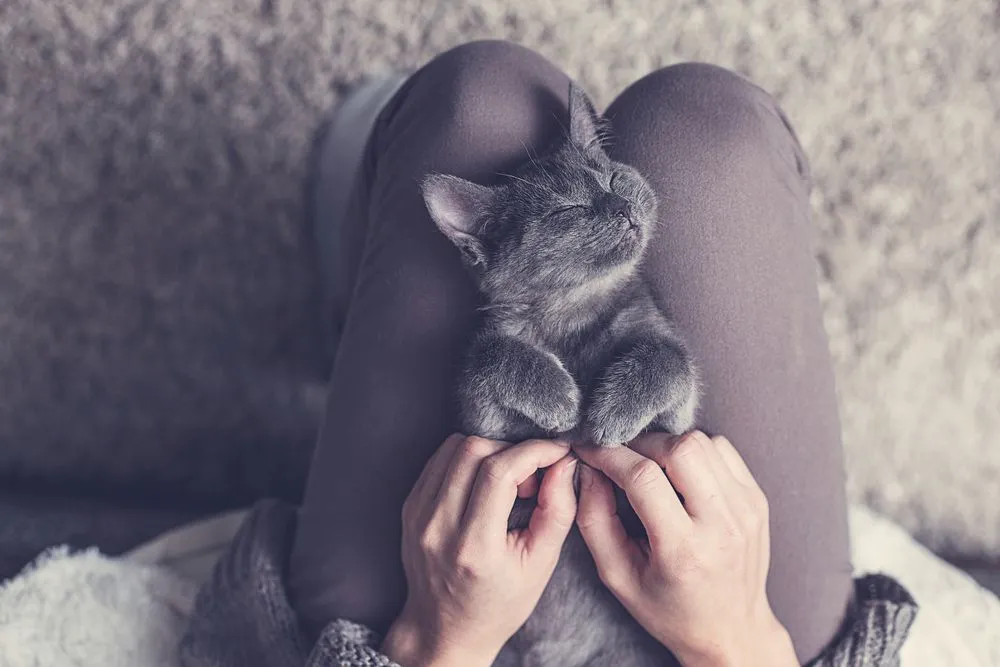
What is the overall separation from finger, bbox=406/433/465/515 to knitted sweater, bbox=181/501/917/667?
179 millimetres

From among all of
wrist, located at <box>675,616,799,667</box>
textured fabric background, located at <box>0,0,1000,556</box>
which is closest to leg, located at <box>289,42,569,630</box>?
wrist, located at <box>675,616,799,667</box>

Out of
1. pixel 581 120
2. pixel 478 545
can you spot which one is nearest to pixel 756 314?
pixel 581 120

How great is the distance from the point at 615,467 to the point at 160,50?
1231 millimetres

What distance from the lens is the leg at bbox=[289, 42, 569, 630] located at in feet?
3.37

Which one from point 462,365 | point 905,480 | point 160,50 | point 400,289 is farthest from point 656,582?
point 160,50

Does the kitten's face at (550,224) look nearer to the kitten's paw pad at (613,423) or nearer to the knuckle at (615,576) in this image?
the kitten's paw pad at (613,423)

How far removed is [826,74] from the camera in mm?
1549

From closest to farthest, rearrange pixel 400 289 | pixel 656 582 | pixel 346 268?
pixel 656 582, pixel 400 289, pixel 346 268

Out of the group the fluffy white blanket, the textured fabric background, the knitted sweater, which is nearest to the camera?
the knitted sweater

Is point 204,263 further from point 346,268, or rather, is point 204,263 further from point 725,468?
point 725,468

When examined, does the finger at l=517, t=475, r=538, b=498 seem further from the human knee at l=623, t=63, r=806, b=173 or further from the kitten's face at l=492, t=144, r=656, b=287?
the human knee at l=623, t=63, r=806, b=173

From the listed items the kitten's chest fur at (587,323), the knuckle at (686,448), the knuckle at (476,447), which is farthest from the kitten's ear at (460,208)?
the knuckle at (686,448)

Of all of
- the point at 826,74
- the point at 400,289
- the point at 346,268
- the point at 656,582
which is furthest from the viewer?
the point at 826,74

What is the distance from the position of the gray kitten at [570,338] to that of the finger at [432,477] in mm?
27
